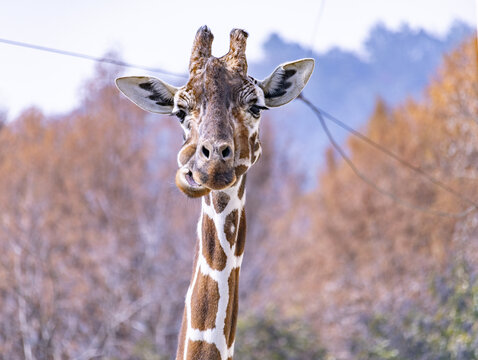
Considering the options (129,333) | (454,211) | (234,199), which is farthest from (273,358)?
(454,211)

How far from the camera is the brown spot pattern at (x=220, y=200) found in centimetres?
300

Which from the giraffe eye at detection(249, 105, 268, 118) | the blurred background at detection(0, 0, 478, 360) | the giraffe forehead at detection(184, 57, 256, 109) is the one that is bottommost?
the blurred background at detection(0, 0, 478, 360)

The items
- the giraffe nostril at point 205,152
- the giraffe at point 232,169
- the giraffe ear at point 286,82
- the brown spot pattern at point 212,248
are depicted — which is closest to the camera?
the giraffe nostril at point 205,152

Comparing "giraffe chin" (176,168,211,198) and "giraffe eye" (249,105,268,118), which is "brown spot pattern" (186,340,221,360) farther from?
"giraffe eye" (249,105,268,118)

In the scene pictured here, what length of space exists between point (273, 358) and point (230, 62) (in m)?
7.05

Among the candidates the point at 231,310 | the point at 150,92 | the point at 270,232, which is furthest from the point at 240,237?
the point at 270,232

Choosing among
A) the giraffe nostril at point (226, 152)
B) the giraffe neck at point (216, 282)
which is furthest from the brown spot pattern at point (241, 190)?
the giraffe nostril at point (226, 152)

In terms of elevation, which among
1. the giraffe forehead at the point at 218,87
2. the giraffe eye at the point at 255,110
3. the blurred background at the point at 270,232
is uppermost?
the giraffe forehead at the point at 218,87

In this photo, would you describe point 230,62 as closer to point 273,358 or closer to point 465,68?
point 273,358

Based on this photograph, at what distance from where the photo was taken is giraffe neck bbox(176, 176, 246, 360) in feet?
9.62

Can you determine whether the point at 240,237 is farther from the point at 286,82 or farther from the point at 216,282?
the point at 286,82

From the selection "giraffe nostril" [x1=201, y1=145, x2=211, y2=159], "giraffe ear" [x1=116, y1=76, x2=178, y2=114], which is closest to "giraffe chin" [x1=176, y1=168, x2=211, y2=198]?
"giraffe nostril" [x1=201, y1=145, x2=211, y2=159]

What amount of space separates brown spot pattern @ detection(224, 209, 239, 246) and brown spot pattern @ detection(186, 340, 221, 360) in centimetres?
47

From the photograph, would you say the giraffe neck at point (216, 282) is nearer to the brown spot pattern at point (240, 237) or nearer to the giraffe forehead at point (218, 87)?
the brown spot pattern at point (240, 237)
